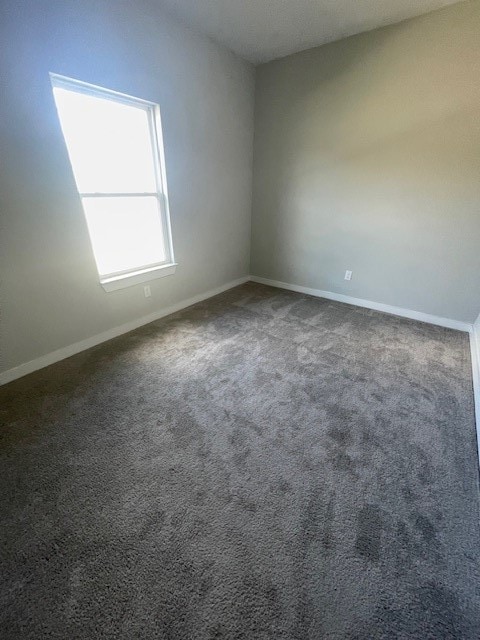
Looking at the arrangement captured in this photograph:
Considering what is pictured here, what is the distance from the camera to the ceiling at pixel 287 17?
200 centimetres

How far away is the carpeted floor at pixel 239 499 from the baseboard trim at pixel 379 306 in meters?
0.68

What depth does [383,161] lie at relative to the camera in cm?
266

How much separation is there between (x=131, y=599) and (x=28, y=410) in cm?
130

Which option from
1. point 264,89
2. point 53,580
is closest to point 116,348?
point 53,580

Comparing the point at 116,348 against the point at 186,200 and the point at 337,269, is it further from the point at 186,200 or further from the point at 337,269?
the point at 337,269

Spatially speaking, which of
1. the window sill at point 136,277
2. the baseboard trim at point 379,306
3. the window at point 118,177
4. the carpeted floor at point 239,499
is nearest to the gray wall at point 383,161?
the baseboard trim at point 379,306

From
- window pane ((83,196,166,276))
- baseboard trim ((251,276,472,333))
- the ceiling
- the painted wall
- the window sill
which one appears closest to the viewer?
the painted wall

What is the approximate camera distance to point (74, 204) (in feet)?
6.44

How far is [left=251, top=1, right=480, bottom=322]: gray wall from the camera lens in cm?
224

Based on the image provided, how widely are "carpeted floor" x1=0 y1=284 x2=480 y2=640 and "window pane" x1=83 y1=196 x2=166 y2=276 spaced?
92 centimetres

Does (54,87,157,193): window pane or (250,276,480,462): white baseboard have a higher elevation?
(54,87,157,193): window pane

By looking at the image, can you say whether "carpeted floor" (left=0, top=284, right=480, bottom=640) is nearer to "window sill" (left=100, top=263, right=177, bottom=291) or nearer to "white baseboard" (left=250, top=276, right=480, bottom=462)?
"white baseboard" (left=250, top=276, right=480, bottom=462)

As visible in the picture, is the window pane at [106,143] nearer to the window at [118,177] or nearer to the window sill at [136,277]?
the window at [118,177]

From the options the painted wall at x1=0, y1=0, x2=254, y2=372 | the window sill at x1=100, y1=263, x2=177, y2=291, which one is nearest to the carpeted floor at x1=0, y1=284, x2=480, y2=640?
the painted wall at x1=0, y1=0, x2=254, y2=372
